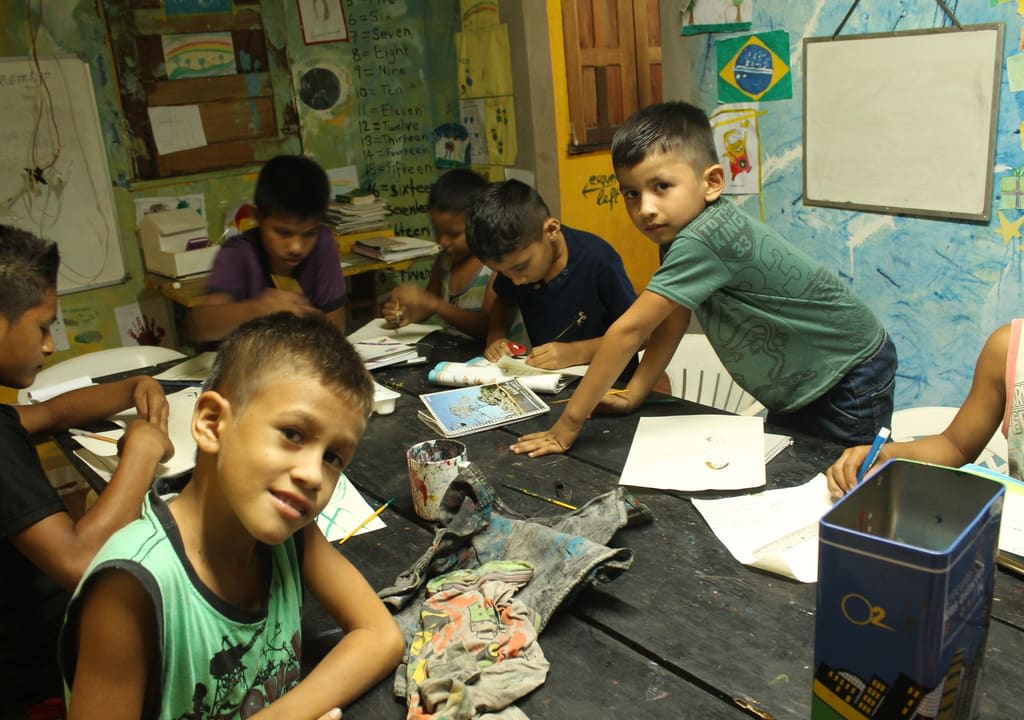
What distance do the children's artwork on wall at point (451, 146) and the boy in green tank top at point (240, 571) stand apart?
3676 mm

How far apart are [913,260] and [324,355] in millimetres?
2289

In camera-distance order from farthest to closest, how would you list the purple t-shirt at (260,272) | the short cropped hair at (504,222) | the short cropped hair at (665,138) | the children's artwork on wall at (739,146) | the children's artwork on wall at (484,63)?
1. the children's artwork on wall at (484,63)
2. the children's artwork on wall at (739,146)
3. the purple t-shirt at (260,272)
4. the short cropped hair at (504,222)
5. the short cropped hair at (665,138)

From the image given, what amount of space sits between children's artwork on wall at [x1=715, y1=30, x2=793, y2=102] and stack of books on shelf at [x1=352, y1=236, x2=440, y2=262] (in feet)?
5.36

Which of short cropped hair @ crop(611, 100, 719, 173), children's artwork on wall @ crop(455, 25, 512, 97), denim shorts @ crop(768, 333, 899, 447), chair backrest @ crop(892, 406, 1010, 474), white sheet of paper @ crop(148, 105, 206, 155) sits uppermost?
children's artwork on wall @ crop(455, 25, 512, 97)

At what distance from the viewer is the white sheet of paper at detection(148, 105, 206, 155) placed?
3.99 metres

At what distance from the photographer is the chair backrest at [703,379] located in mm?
2637

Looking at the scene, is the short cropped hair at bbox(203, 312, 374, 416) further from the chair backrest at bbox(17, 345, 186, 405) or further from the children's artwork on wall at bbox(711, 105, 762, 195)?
the children's artwork on wall at bbox(711, 105, 762, 195)

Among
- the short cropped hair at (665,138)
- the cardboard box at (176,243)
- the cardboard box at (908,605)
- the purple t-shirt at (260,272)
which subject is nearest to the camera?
the cardboard box at (908,605)

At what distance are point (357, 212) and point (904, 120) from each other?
2.65 metres

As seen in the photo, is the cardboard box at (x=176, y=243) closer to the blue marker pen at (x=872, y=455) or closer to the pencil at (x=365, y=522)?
the pencil at (x=365, y=522)

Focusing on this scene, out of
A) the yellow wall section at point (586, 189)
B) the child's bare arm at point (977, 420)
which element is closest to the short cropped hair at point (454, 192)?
the yellow wall section at point (586, 189)

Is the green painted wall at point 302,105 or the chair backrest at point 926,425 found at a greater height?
the green painted wall at point 302,105

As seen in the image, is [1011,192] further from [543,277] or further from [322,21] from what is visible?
[322,21]

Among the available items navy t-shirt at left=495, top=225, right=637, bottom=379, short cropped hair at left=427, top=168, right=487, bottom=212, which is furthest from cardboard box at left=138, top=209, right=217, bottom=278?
navy t-shirt at left=495, top=225, right=637, bottom=379
